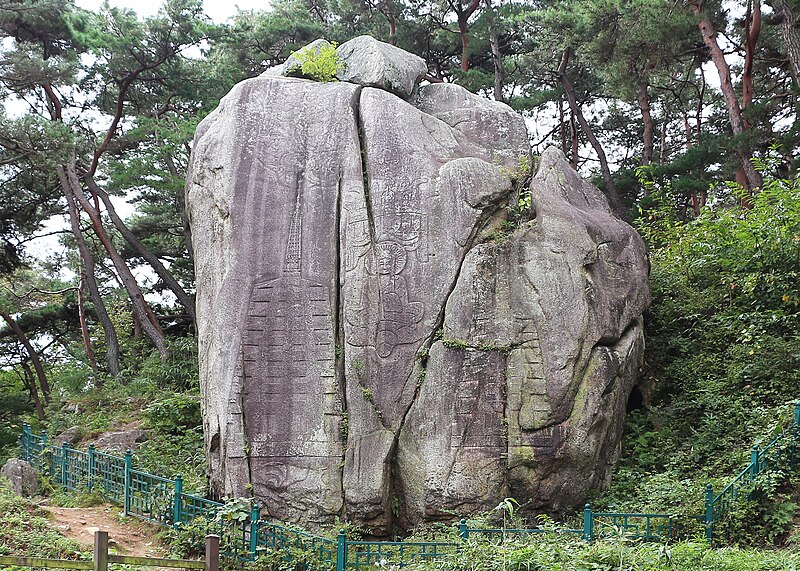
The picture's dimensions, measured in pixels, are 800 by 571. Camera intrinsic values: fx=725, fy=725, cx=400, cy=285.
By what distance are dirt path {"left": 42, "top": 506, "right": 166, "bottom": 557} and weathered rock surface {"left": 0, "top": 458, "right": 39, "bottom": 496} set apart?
1.06 meters

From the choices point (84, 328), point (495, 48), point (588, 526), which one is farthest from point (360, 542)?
point (495, 48)

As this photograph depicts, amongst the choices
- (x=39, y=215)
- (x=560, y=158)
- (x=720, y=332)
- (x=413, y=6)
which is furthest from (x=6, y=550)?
(x=413, y=6)

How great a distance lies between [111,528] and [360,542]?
3452mm

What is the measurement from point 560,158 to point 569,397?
12.9ft

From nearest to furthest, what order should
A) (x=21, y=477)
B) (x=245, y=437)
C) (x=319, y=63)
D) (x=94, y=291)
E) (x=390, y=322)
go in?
(x=245, y=437) → (x=390, y=322) → (x=21, y=477) → (x=319, y=63) → (x=94, y=291)

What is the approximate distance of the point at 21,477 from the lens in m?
10.5

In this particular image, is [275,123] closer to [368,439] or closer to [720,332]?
[368,439]

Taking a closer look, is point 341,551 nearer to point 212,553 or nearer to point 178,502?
point 212,553

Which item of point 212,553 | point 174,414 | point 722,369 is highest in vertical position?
point 722,369

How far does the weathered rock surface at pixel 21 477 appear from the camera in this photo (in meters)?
10.4

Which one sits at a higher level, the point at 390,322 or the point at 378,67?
the point at 378,67

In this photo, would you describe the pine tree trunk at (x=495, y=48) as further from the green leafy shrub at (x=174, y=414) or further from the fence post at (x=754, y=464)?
the fence post at (x=754, y=464)

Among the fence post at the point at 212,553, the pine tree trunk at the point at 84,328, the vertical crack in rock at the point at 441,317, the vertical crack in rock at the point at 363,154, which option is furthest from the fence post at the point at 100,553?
the pine tree trunk at the point at 84,328

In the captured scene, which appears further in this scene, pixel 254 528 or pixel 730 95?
pixel 730 95
